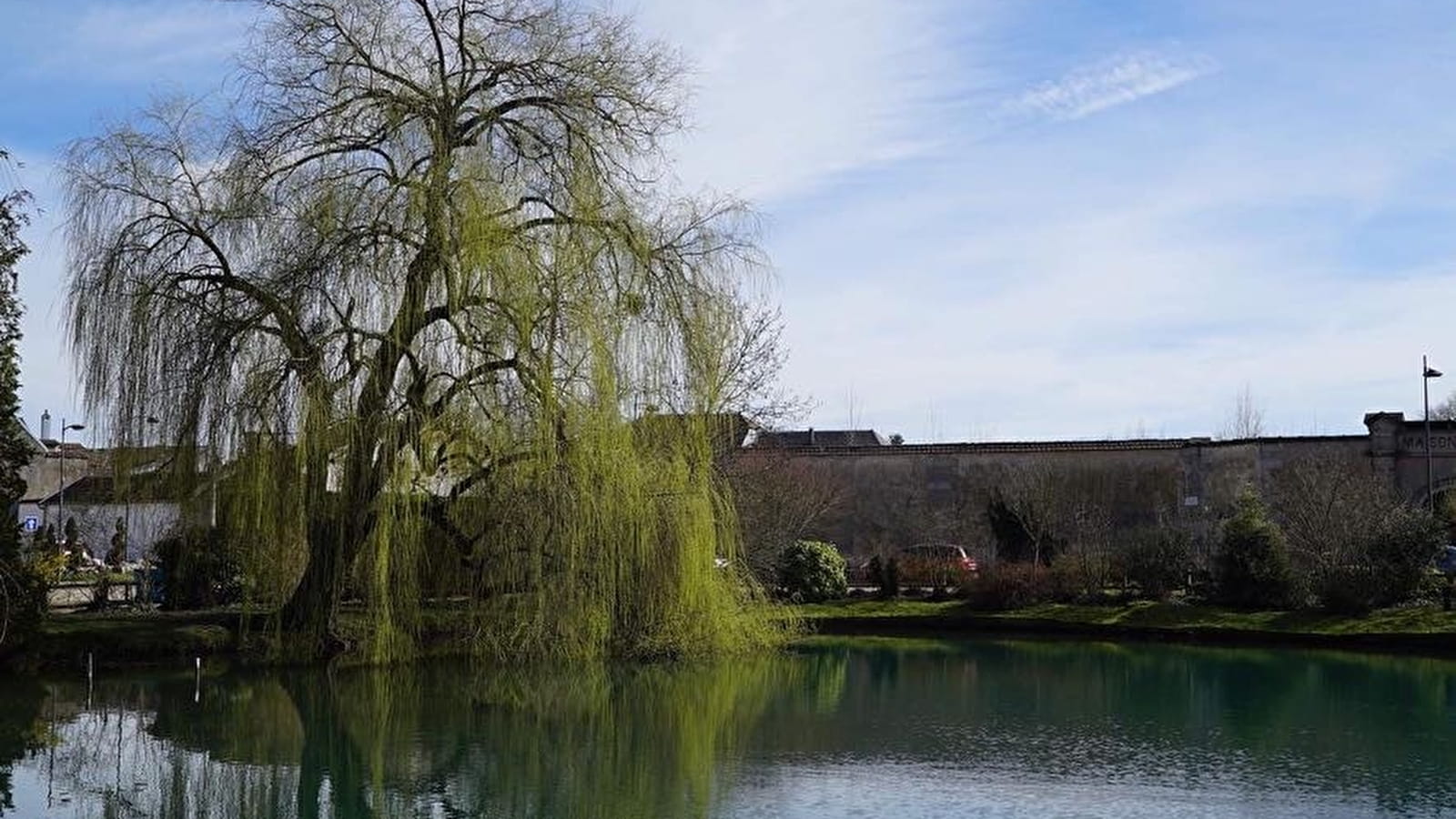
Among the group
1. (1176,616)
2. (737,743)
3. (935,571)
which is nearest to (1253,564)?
(1176,616)

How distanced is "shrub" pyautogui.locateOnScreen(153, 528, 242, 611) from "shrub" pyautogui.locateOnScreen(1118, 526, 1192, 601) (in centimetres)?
1975

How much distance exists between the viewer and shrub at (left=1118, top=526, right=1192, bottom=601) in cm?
3409

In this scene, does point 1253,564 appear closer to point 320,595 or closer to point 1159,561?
point 1159,561

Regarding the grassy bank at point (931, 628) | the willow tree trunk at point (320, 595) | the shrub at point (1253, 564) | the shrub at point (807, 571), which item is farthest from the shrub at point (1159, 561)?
the willow tree trunk at point (320, 595)

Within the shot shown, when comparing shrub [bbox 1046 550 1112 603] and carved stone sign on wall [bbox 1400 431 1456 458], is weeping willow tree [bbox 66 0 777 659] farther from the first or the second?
carved stone sign on wall [bbox 1400 431 1456 458]

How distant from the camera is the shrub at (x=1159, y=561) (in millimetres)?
34094

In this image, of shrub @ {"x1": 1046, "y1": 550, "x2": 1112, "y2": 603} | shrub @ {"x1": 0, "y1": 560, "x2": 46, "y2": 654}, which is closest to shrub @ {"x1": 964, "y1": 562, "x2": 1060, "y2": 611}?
shrub @ {"x1": 1046, "y1": 550, "x2": 1112, "y2": 603}

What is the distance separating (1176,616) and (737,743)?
18076mm

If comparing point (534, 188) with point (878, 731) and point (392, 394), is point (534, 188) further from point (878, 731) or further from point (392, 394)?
point (878, 731)

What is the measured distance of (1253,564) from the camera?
32031 millimetres

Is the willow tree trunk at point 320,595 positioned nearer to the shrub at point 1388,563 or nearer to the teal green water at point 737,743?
the teal green water at point 737,743

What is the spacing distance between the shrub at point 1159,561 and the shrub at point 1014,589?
6.28 ft

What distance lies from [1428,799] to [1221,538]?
1978 centimetres

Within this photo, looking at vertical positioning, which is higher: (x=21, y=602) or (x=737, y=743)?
(x=21, y=602)
